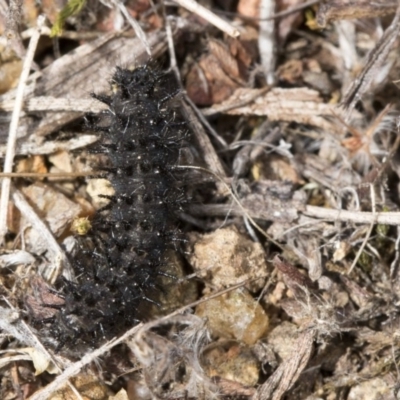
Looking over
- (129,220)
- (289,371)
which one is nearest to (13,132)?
(129,220)

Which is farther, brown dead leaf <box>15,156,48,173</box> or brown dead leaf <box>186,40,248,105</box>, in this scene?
brown dead leaf <box>186,40,248,105</box>

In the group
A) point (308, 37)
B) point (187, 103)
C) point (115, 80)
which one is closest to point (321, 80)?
point (308, 37)

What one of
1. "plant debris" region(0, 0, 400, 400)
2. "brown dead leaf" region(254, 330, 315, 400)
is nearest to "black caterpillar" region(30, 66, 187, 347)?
"plant debris" region(0, 0, 400, 400)

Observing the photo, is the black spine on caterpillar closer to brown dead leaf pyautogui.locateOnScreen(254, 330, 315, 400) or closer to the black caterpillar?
the black caterpillar

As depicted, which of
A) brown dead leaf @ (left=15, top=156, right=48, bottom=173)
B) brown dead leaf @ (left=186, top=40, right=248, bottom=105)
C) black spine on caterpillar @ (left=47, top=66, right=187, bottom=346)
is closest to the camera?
black spine on caterpillar @ (left=47, top=66, right=187, bottom=346)

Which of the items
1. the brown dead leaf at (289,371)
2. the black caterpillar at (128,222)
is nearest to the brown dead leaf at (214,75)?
the black caterpillar at (128,222)

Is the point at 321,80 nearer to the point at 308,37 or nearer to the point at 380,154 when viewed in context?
the point at 308,37

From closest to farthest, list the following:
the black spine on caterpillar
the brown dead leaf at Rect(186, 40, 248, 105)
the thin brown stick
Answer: the black spine on caterpillar → the thin brown stick → the brown dead leaf at Rect(186, 40, 248, 105)

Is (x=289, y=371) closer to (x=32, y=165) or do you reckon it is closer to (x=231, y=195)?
(x=231, y=195)
